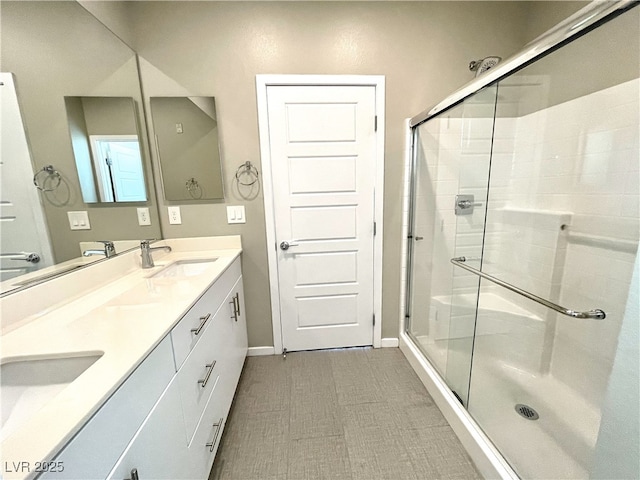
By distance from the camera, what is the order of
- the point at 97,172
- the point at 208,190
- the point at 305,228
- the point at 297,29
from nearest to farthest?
the point at 97,172 < the point at 297,29 < the point at 208,190 < the point at 305,228

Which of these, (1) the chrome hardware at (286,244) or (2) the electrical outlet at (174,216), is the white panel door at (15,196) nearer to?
(2) the electrical outlet at (174,216)

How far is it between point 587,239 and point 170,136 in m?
2.70

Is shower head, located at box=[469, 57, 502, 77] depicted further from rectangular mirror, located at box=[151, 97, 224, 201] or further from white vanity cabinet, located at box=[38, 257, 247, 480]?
white vanity cabinet, located at box=[38, 257, 247, 480]

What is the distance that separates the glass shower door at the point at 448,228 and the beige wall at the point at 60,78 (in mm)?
2030

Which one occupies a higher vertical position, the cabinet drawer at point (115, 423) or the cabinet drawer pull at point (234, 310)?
the cabinet drawer at point (115, 423)

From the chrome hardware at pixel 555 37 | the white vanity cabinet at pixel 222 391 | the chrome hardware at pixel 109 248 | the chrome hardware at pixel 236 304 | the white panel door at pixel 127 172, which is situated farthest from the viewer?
the chrome hardware at pixel 236 304

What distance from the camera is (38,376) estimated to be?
2.34 feet

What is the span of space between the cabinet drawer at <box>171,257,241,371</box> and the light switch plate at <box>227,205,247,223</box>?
1.70 ft

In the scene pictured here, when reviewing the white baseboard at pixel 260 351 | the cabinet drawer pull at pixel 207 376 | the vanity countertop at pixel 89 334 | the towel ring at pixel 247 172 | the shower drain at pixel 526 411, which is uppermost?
the towel ring at pixel 247 172

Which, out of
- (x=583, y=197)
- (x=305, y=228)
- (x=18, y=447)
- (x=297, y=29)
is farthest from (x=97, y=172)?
→ (x=583, y=197)

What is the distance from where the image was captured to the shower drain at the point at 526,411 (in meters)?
1.40

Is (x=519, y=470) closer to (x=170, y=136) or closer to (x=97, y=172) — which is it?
(x=97, y=172)

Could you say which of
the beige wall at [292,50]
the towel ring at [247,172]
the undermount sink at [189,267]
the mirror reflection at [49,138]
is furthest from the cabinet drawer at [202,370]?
the towel ring at [247,172]

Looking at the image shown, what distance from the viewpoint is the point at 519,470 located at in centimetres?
112
